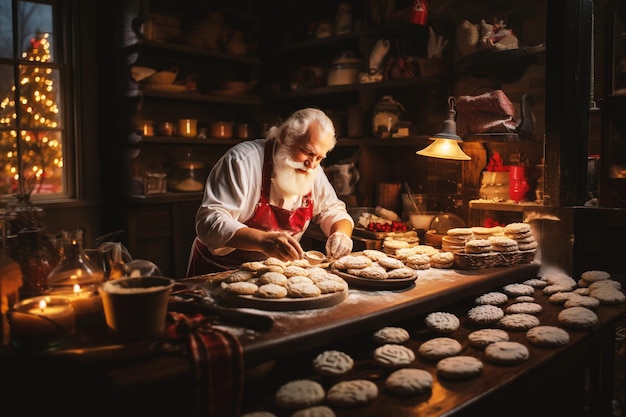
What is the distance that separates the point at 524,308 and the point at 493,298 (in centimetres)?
17

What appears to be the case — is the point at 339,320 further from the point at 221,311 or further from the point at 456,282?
the point at 456,282

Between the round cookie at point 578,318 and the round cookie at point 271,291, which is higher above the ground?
the round cookie at point 271,291

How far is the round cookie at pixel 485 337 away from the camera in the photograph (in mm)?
2162

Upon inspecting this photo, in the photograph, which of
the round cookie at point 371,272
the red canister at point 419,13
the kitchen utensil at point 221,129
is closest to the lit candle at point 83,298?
the round cookie at point 371,272

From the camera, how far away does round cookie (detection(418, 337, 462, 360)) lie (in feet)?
6.71

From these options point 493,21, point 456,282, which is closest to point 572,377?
point 456,282

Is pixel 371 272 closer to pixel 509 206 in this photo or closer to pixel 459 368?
pixel 459 368

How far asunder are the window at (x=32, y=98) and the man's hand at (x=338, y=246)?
2658mm

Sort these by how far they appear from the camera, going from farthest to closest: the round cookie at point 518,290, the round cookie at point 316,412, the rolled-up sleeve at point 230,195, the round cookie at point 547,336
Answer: the rolled-up sleeve at point 230,195 < the round cookie at point 518,290 < the round cookie at point 547,336 < the round cookie at point 316,412

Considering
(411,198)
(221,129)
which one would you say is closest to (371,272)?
(411,198)

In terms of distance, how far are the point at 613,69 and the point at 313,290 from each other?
2235mm

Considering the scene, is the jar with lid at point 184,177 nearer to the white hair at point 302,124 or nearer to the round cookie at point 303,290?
the white hair at point 302,124

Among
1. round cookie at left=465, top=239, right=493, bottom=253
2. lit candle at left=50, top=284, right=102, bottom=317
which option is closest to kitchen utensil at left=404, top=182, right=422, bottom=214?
round cookie at left=465, top=239, right=493, bottom=253

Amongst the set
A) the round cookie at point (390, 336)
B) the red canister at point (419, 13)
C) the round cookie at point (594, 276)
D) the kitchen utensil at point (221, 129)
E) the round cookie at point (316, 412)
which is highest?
the red canister at point (419, 13)
